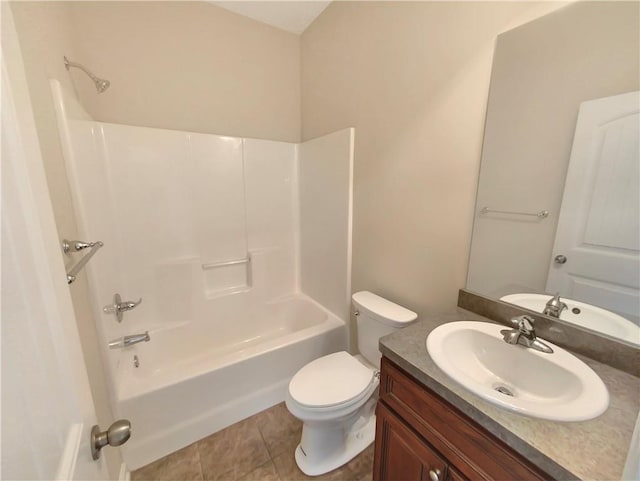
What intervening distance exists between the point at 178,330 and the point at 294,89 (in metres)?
2.18

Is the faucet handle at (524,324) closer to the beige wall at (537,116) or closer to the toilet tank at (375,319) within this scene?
the beige wall at (537,116)

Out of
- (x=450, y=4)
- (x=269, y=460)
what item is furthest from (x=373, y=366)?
(x=450, y=4)

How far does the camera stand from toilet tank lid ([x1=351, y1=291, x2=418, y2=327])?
136 centimetres

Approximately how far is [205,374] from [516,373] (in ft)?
4.84

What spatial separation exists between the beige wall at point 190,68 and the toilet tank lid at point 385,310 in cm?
157

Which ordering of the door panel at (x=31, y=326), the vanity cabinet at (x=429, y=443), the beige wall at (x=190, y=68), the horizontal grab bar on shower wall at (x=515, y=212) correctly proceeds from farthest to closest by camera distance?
the beige wall at (x=190, y=68)
the horizontal grab bar on shower wall at (x=515, y=212)
the vanity cabinet at (x=429, y=443)
the door panel at (x=31, y=326)

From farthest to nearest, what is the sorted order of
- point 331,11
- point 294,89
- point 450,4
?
point 294,89 → point 331,11 → point 450,4

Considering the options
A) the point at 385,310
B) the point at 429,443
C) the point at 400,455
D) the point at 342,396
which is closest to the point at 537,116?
the point at 385,310

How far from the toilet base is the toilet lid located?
385mm

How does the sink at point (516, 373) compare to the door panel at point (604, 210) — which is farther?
the door panel at point (604, 210)

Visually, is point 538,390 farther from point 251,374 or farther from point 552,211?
point 251,374

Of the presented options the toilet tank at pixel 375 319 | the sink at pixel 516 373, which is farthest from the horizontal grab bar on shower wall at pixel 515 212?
the toilet tank at pixel 375 319

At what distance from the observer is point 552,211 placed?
3.15 ft

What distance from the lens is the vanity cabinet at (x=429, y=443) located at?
643 mm
